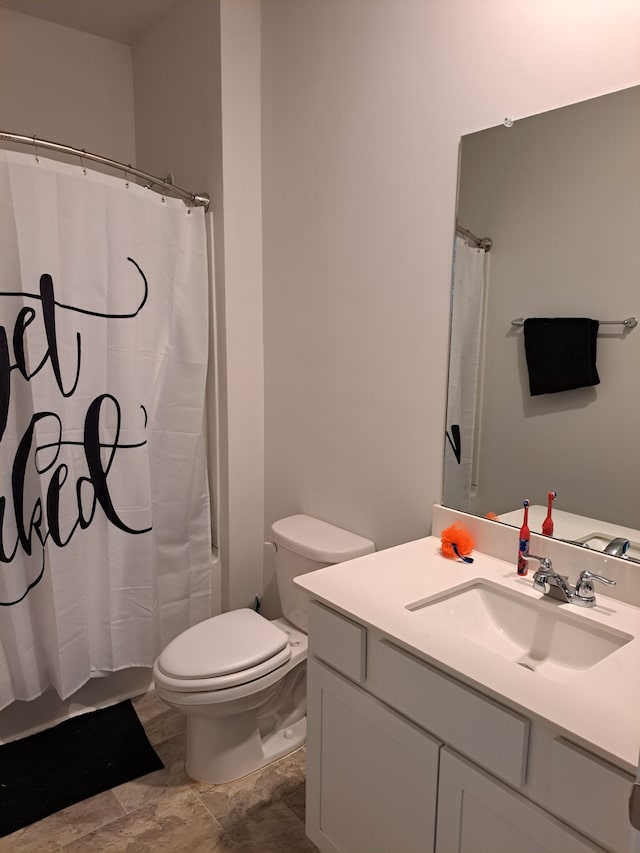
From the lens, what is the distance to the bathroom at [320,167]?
1.64 m

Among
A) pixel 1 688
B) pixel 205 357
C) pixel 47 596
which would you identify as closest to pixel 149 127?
pixel 205 357

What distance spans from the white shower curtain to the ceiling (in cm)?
87

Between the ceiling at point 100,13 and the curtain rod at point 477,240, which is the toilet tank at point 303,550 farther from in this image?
the ceiling at point 100,13

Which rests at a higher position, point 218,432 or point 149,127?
point 149,127

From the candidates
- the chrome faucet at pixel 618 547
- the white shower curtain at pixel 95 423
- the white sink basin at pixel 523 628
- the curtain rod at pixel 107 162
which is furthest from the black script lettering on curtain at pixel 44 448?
the chrome faucet at pixel 618 547

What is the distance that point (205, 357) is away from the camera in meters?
2.35

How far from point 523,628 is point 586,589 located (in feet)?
0.58

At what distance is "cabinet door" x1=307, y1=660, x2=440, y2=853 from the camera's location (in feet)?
4.12

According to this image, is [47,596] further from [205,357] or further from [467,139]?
[467,139]

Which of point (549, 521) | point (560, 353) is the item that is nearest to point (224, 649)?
point (549, 521)

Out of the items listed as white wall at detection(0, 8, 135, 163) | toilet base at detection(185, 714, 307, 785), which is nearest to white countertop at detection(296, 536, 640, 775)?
toilet base at detection(185, 714, 307, 785)

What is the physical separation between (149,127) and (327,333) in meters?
1.36

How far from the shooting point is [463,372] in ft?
5.74

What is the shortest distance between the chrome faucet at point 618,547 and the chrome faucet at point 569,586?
6cm
